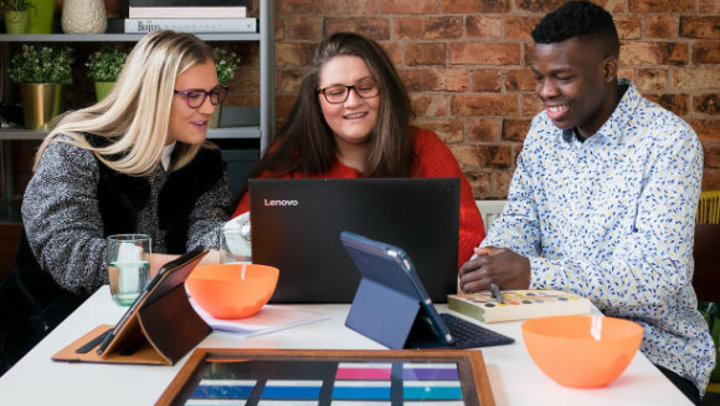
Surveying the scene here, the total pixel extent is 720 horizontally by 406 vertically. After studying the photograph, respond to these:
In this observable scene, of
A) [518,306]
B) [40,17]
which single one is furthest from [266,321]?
[40,17]

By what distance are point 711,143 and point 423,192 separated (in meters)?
1.86

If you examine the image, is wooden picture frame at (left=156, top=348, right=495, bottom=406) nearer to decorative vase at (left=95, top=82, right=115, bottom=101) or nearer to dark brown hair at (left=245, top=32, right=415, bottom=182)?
dark brown hair at (left=245, top=32, right=415, bottom=182)

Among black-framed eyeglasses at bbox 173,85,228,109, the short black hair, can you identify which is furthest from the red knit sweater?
the short black hair

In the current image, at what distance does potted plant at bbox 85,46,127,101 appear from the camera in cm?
277

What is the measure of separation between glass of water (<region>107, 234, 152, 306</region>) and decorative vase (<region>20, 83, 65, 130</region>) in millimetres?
1448

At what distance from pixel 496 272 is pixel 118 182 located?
1.02m

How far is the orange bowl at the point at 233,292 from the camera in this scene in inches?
54.6

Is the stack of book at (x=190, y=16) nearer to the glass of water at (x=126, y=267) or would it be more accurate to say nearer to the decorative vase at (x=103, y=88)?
the decorative vase at (x=103, y=88)

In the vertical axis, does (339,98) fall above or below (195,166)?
above

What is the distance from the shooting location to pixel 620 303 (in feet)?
5.38

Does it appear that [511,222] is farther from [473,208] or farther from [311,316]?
[311,316]

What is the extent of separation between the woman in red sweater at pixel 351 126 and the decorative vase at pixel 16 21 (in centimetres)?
104

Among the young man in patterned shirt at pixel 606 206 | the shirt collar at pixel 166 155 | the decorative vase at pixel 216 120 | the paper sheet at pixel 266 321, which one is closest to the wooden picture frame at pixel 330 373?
the paper sheet at pixel 266 321

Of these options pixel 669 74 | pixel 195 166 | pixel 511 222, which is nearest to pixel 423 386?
pixel 511 222
